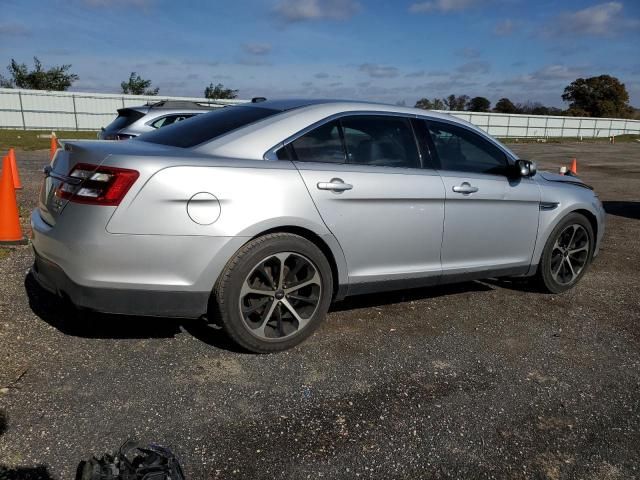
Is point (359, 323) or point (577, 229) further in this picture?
point (577, 229)

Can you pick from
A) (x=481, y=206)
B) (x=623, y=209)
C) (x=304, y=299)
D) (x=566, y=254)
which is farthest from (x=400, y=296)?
(x=623, y=209)

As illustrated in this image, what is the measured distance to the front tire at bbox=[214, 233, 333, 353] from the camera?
3.25m

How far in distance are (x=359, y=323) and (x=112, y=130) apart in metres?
A: 7.68

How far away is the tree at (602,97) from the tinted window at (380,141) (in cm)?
8388

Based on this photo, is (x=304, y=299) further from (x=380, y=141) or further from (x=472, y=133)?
(x=472, y=133)

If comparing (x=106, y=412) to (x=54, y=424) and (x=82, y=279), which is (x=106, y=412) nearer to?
(x=54, y=424)

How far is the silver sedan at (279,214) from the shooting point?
9.90 feet

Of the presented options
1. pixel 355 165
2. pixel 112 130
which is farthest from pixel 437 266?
pixel 112 130

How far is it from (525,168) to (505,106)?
288 feet

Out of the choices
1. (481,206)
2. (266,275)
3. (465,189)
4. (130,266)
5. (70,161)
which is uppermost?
(70,161)

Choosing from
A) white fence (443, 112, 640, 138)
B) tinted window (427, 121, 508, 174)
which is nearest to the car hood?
tinted window (427, 121, 508, 174)

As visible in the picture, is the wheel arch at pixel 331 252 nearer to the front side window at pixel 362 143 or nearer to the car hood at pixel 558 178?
the front side window at pixel 362 143

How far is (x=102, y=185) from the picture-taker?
299 cm

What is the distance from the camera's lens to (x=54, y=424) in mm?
2621
